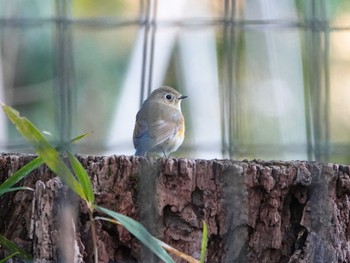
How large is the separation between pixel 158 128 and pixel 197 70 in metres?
0.80

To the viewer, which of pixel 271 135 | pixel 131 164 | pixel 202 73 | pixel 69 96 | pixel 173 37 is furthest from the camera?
pixel 173 37

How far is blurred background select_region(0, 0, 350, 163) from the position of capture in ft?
7.46

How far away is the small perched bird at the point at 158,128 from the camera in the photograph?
330 cm

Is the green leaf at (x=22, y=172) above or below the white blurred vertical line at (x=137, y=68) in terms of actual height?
below

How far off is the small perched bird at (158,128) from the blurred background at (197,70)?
0.22 ft

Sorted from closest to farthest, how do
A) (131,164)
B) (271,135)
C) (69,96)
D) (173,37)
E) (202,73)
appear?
1. (131,164)
2. (69,96)
3. (271,135)
4. (202,73)
5. (173,37)

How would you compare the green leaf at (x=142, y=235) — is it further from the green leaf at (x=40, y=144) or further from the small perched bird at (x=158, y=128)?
the small perched bird at (x=158, y=128)

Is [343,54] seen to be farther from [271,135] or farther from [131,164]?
[131,164]

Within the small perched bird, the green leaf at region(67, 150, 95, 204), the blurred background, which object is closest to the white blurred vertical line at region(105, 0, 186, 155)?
the blurred background

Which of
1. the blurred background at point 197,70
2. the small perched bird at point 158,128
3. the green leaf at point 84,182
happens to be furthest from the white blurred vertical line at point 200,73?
the green leaf at point 84,182

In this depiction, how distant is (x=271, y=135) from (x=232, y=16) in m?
1.23

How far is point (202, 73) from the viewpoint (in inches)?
161

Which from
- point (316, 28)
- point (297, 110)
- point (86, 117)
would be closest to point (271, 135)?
point (297, 110)

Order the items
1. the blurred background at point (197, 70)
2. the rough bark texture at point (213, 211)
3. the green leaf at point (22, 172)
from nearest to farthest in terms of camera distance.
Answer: the green leaf at point (22, 172) < the rough bark texture at point (213, 211) < the blurred background at point (197, 70)
